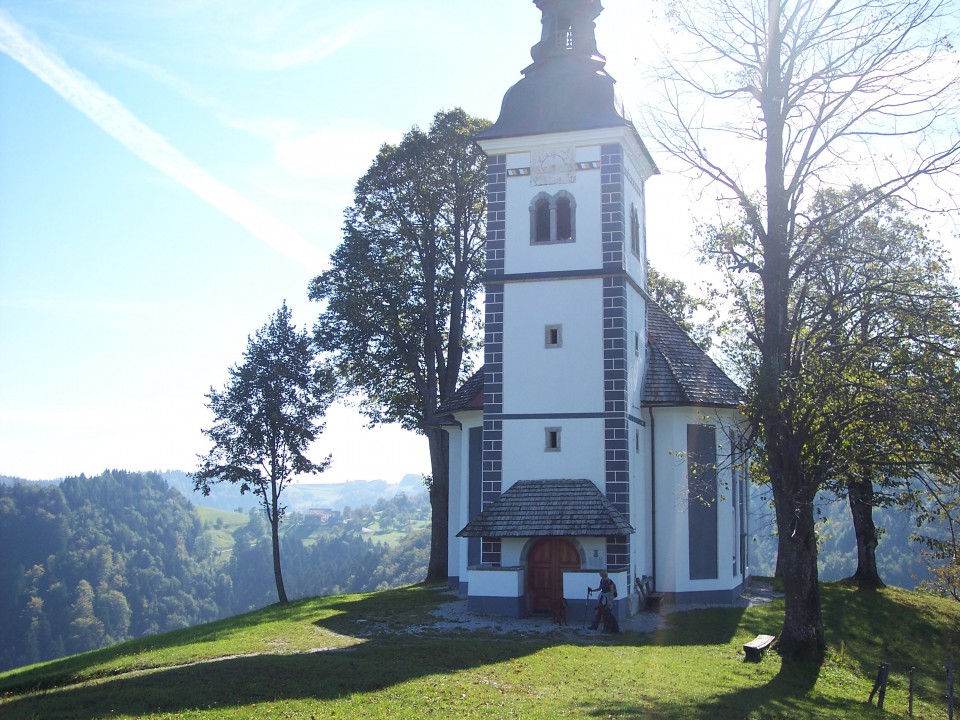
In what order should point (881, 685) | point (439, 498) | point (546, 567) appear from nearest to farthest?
point (881, 685) < point (546, 567) < point (439, 498)

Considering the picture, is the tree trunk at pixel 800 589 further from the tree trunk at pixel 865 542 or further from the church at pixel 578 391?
the tree trunk at pixel 865 542

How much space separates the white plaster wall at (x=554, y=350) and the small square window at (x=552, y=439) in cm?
52

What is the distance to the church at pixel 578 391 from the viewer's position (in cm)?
2286

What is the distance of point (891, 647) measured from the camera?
2122 cm

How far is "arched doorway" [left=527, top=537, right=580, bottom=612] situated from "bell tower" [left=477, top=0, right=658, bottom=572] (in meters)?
0.56

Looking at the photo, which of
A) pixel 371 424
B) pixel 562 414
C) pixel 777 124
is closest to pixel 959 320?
pixel 777 124

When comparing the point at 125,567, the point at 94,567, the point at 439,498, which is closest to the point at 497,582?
the point at 439,498

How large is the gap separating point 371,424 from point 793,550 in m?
22.1

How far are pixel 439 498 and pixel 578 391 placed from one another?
41.1 feet

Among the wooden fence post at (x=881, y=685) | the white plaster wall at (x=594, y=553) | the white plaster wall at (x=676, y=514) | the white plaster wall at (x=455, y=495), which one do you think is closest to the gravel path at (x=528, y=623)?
the white plaster wall at (x=676, y=514)

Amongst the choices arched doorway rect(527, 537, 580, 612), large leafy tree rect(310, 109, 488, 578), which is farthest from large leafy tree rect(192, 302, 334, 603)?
arched doorway rect(527, 537, 580, 612)

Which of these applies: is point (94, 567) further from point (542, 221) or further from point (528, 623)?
point (528, 623)

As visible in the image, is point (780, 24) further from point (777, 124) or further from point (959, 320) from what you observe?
point (959, 320)

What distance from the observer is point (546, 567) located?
75.7 ft
